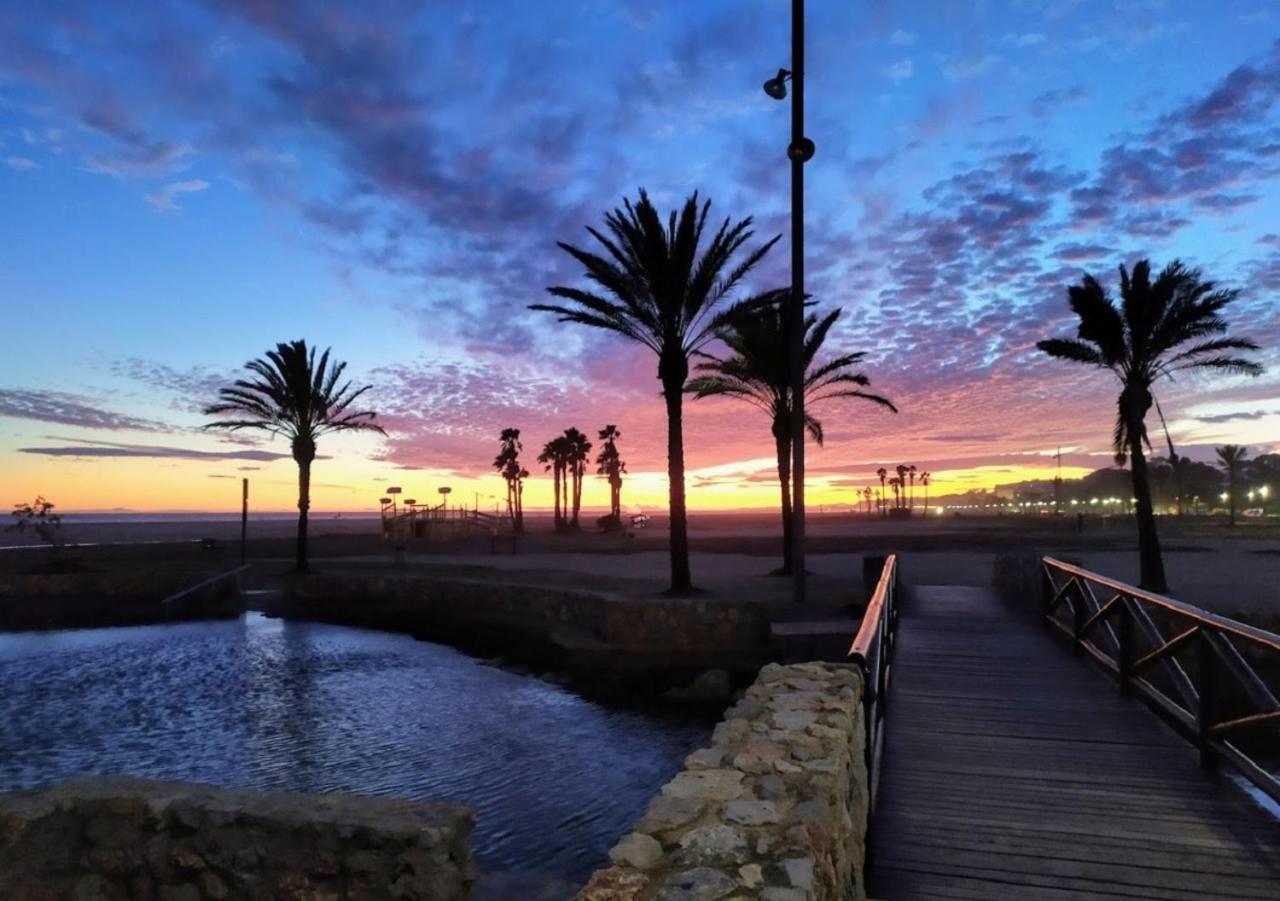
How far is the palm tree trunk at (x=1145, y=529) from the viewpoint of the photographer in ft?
61.8

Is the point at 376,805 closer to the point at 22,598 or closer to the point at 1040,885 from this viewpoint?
the point at 1040,885

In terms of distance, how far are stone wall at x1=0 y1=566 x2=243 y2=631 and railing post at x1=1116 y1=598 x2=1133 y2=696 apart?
22809mm

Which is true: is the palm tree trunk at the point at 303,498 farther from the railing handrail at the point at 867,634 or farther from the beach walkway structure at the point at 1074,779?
the railing handrail at the point at 867,634

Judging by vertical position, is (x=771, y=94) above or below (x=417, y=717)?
above

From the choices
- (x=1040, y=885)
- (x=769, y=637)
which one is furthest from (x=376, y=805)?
(x=769, y=637)

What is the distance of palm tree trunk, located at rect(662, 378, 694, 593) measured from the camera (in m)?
19.0

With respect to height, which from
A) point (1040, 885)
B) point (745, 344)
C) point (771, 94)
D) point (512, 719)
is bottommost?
point (512, 719)

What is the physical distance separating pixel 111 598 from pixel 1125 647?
28.5 metres

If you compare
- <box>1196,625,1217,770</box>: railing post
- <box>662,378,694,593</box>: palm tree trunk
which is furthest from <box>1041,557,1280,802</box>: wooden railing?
<box>662,378,694,593</box>: palm tree trunk

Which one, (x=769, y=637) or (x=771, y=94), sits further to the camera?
(x=769, y=637)

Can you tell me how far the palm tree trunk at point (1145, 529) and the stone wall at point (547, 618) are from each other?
996 cm

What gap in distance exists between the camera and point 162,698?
13.2 meters

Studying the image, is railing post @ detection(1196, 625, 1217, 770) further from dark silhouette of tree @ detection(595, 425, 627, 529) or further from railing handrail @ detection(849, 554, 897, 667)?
dark silhouette of tree @ detection(595, 425, 627, 529)

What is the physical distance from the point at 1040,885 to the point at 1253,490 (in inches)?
7368
